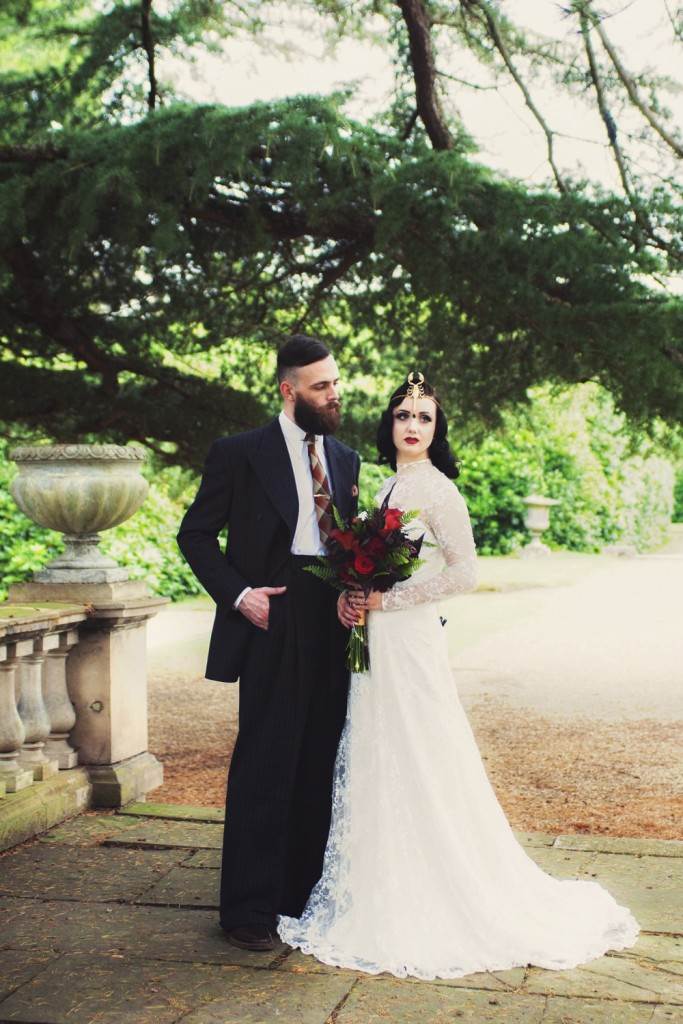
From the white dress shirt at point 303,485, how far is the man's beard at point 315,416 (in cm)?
9

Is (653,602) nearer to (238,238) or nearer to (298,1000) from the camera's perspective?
(238,238)

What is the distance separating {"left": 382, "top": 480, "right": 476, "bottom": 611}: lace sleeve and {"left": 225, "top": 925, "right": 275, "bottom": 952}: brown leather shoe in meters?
0.99

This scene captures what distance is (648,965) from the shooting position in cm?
319

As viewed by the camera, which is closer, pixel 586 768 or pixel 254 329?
pixel 586 768

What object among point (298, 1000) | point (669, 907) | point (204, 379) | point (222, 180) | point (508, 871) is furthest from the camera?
point (204, 379)

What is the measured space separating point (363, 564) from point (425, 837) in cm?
81

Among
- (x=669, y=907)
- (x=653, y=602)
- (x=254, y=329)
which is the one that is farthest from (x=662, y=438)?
(x=653, y=602)

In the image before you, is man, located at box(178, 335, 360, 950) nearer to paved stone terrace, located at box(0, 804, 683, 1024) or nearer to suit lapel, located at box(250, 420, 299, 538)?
suit lapel, located at box(250, 420, 299, 538)

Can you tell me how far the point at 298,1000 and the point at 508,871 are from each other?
2.50 ft

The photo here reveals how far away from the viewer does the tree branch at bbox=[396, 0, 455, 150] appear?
22.6 ft

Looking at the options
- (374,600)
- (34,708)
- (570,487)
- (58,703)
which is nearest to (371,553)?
(374,600)

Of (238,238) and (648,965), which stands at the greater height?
(238,238)

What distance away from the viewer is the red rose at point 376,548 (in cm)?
329

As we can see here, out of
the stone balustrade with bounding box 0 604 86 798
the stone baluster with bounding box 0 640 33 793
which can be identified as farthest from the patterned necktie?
the stone baluster with bounding box 0 640 33 793
